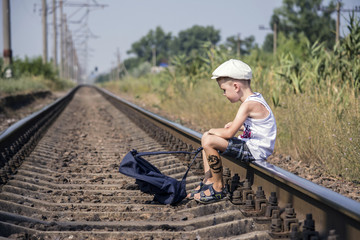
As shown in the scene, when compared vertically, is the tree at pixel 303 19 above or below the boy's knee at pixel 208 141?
above

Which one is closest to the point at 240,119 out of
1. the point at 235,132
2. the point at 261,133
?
the point at 235,132

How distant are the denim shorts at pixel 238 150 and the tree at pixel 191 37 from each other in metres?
110

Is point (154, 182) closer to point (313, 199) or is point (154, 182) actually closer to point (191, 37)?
point (313, 199)

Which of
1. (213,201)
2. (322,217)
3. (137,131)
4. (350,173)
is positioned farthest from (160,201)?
(137,131)

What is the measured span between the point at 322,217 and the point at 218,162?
1.07 m

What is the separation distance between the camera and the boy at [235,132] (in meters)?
3.33

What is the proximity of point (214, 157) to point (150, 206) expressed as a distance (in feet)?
2.10

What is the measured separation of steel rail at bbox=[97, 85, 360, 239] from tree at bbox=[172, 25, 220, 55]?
110m

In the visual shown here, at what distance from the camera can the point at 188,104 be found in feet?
39.9

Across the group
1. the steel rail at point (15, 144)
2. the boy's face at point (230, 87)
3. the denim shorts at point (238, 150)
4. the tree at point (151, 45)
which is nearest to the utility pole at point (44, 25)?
the steel rail at point (15, 144)

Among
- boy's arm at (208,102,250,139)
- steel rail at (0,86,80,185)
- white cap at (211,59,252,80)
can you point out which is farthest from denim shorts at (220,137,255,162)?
steel rail at (0,86,80,185)

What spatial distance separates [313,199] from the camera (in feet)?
8.45

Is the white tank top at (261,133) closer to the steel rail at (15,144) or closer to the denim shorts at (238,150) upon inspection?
the denim shorts at (238,150)

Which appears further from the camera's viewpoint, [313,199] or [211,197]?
[211,197]
